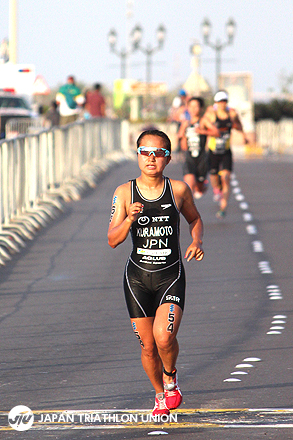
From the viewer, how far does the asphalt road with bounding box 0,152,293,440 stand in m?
5.50

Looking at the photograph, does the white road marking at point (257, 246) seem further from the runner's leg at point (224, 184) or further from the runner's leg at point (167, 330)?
the runner's leg at point (167, 330)

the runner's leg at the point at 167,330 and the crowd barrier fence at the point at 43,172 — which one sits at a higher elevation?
the runner's leg at the point at 167,330

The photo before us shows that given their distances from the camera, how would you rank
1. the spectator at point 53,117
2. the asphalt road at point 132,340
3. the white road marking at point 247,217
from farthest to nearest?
the spectator at point 53,117
the white road marking at point 247,217
the asphalt road at point 132,340

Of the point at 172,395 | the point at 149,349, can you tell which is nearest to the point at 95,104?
the point at 149,349

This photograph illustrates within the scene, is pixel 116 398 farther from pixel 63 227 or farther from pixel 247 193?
pixel 247 193

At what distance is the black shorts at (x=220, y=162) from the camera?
15430mm

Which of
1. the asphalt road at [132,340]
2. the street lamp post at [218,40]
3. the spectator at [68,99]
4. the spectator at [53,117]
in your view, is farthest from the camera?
the street lamp post at [218,40]

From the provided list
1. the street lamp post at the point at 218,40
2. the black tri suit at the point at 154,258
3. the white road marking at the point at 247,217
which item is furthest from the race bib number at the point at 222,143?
the street lamp post at the point at 218,40

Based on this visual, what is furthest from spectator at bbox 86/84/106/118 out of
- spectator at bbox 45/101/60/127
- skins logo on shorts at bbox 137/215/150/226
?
skins logo on shorts at bbox 137/215/150/226

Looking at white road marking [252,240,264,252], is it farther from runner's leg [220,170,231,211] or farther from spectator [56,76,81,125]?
spectator [56,76,81,125]

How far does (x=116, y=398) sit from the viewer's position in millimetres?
5969

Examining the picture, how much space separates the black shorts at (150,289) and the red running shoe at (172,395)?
420 mm

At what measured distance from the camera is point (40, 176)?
621 inches

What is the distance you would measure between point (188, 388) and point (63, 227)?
9.10m
